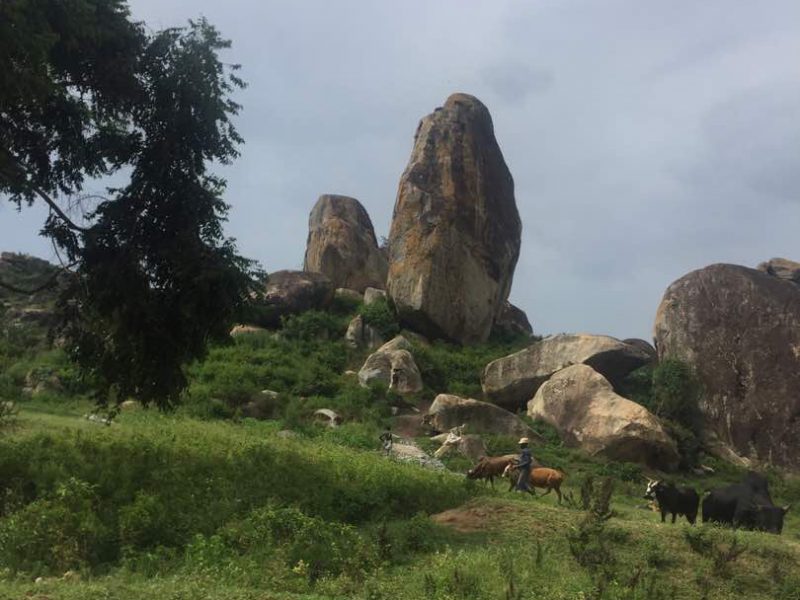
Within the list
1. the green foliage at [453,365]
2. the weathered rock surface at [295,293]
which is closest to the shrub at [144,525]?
the green foliage at [453,365]

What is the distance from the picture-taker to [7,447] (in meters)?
15.8

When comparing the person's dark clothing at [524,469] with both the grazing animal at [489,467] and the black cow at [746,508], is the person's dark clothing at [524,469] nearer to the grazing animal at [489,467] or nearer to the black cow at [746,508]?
the grazing animal at [489,467]

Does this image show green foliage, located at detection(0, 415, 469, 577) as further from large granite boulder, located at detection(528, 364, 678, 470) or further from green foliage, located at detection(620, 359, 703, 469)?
green foliage, located at detection(620, 359, 703, 469)

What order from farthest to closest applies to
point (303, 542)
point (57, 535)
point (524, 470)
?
point (524, 470) < point (303, 542) < point (57, 535)

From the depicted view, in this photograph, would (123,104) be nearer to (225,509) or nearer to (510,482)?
(225,509)

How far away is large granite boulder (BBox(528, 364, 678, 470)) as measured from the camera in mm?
28641

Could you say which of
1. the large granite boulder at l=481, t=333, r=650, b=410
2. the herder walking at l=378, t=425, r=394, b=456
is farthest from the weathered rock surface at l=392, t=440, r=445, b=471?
the large granite boulder at l=481, t=333, r=650, b=410

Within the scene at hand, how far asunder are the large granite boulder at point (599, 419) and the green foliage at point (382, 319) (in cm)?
794

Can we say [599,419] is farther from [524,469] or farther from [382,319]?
[382,319]

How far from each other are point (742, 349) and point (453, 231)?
12046mm

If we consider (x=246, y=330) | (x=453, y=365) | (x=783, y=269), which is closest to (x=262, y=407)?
(x=453, y=365)

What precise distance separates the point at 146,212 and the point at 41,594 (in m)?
9.56

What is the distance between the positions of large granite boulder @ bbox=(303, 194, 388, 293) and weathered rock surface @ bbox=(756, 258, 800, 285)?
694 inches

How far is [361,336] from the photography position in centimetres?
3872
